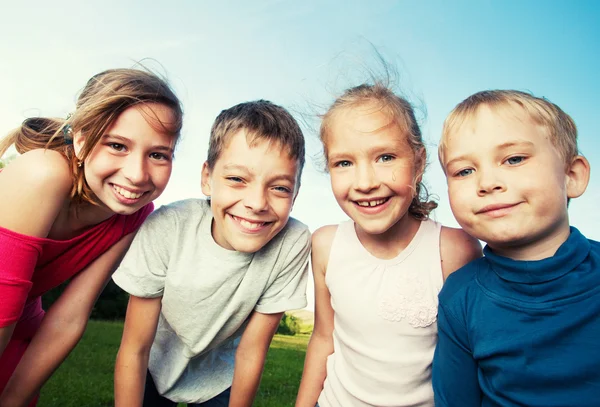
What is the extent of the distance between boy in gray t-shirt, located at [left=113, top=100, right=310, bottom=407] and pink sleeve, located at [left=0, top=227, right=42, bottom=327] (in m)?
0.46

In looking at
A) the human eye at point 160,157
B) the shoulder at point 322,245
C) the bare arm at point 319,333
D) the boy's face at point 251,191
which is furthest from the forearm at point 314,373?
the human eye at point 160,157

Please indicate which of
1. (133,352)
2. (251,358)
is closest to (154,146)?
(133,352)

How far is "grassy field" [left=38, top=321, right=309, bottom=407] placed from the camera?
5.65 m

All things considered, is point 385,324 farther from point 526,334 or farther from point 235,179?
point 235,179

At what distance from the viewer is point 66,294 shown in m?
2.88

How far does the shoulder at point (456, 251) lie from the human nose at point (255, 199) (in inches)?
37.5

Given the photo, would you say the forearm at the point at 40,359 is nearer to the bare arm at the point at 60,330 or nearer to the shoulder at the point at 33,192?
the bare arm at the point at 60,330

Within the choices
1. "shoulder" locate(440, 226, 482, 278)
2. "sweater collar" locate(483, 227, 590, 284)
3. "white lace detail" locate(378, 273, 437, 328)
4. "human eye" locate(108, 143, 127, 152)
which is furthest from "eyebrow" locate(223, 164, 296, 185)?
"sweater collar" locate(483, 227, 590, 284)

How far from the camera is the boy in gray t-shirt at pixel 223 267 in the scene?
8.11 feet

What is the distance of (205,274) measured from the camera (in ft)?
8.45

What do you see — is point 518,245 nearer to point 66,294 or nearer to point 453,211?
point 453,211

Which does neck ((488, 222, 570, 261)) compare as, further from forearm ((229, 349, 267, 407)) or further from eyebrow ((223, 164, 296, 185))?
forearm ((229, 349, 267, 407))

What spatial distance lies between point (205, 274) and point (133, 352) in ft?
2.04

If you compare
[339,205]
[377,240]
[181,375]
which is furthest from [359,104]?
[181,375]
